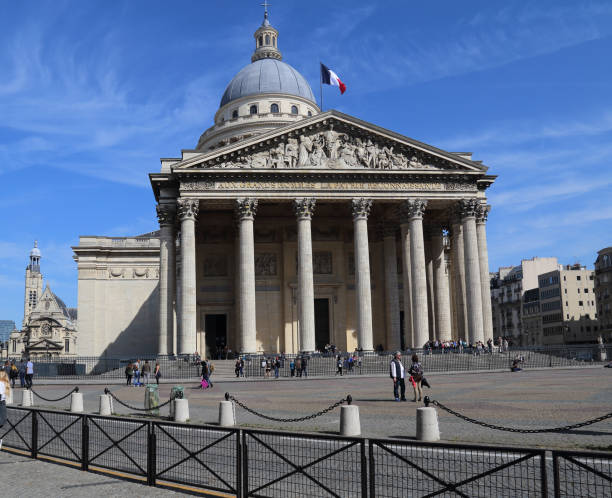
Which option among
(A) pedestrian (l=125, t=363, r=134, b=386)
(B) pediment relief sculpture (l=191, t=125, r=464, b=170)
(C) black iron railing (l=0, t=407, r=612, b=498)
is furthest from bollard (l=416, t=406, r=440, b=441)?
(B) pediment relief sculpture (l=191, t=125, r=464, b=170)

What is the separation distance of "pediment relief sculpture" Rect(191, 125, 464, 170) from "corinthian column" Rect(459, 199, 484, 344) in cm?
422

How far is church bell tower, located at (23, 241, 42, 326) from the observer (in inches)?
7119

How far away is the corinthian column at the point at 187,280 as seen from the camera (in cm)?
4603

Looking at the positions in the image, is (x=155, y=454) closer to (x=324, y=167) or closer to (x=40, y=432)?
(x=40, y=432)

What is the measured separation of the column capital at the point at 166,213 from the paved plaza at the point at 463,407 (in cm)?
1996

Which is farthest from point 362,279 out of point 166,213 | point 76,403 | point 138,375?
point 76,403

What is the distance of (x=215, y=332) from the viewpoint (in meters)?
54.9

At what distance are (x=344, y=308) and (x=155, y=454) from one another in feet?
151

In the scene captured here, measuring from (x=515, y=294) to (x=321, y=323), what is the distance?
66206mm

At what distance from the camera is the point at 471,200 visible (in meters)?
49.2

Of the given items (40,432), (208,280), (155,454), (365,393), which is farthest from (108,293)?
(155,454)

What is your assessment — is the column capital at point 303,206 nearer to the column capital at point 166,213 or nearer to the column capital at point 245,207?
the column capital at point 245,207

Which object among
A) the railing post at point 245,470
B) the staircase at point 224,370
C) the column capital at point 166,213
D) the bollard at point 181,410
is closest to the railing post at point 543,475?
the railing post at point 245,470

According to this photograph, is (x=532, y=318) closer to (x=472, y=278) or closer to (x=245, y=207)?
(x=472, y=278)
